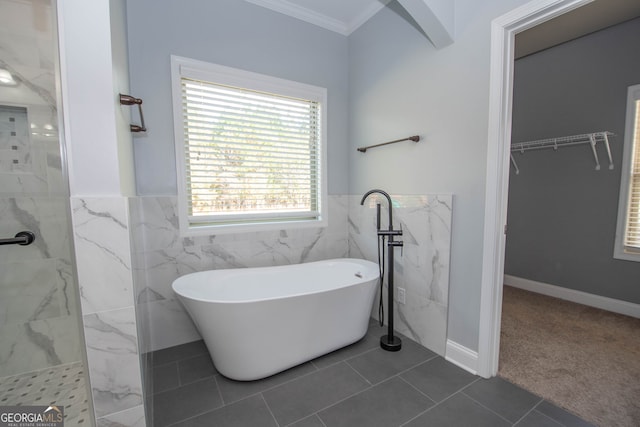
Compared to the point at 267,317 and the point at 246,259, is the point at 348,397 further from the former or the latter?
the point at 246,259

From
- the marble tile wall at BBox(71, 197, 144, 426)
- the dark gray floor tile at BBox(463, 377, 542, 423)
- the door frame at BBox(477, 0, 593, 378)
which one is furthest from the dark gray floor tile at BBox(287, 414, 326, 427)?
the door frame at BBox(477, 0, 593, 378)

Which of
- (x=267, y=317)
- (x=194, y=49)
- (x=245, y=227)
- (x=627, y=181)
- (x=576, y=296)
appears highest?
(x=194, y=49)

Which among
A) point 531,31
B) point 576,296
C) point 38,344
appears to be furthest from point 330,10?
point 576,296

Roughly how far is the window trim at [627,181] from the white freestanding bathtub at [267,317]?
2399mm

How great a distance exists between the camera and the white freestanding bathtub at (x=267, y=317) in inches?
59.7

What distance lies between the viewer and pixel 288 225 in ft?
8.08

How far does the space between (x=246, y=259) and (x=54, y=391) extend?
1.33m

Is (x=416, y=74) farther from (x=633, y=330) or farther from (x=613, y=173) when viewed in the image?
(x=633, y=330)

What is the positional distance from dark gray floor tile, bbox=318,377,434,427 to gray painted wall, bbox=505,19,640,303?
98.6 inches

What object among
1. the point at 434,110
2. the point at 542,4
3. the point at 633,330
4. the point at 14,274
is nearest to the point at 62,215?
the point at 14,274

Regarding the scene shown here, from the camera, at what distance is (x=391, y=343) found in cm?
201

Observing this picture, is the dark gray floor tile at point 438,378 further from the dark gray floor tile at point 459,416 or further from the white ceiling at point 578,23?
the white ceiling at point 578,23

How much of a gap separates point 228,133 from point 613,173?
3600 millimetres

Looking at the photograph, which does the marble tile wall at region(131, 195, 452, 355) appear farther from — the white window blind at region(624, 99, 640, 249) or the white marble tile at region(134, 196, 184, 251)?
the white window blind at region(624, 99, 640, 249)
